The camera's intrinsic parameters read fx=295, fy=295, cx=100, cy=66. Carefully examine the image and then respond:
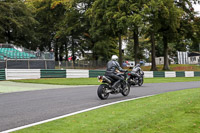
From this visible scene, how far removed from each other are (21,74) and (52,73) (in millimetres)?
2778

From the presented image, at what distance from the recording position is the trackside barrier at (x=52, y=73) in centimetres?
2573

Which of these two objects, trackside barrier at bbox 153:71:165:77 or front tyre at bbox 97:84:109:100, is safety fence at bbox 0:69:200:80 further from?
front tyre at bbox 97:84:109:100

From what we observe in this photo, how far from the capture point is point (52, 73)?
26.1m

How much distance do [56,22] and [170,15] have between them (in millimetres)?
26582

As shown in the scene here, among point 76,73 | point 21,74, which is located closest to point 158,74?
point 76,73

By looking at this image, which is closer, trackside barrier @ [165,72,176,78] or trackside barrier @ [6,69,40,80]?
trackside barrier @ [6,69,40,80]

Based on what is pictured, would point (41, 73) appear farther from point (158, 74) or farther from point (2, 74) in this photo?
point (158, 74)

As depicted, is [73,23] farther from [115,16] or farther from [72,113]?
[72,113]

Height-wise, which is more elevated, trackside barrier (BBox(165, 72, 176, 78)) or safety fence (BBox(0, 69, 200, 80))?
safety fence (BBox(0, 69, 200, 80))

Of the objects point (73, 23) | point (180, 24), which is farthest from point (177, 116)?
point (73, 23)

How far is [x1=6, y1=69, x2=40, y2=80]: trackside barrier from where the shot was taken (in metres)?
23.9

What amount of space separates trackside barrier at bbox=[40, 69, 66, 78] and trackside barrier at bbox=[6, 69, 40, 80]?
485 mm

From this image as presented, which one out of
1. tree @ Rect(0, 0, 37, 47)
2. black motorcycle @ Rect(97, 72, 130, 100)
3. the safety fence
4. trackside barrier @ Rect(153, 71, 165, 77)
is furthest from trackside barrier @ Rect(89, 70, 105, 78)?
tree @ Rect(0, 0, 37, 47)

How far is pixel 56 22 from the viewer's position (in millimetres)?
57438
